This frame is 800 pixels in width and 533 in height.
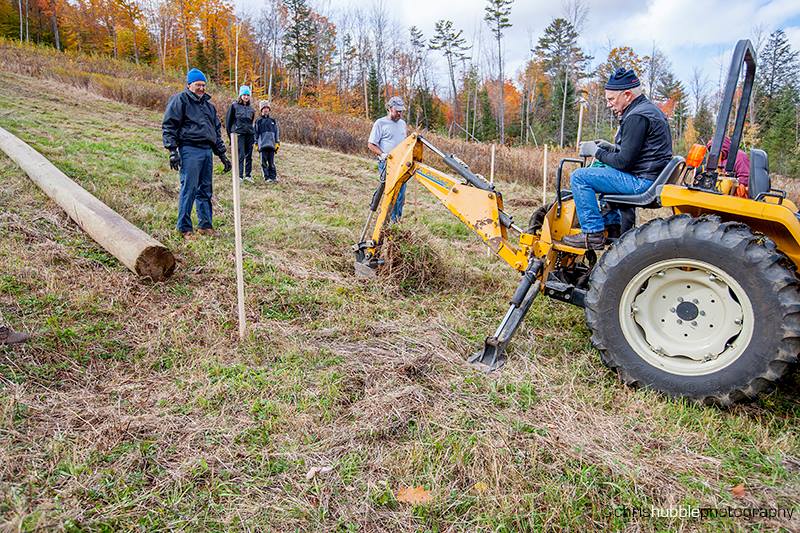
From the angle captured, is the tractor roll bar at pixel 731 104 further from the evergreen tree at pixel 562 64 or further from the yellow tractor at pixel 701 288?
the evergreen tree at pixel 562 64

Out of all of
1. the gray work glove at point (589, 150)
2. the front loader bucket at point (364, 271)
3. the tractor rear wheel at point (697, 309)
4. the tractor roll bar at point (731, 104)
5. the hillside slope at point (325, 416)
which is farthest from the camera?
the front loader bucket at point (364, 271)

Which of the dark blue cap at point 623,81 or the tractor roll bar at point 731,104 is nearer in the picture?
the tractor roll bar at point 731,104

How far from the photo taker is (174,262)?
4.97 meters

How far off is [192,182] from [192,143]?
1.60 ft

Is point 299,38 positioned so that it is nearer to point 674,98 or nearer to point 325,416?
point 674,98

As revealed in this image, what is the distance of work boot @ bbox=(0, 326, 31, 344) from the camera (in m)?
3.39

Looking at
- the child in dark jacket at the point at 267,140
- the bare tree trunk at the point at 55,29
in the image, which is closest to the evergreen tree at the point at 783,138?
the child in dark jacket at the point at 267,140

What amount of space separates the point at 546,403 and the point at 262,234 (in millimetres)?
4644

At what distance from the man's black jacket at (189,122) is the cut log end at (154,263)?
1726 millimetres

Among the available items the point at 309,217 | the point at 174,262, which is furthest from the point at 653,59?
the point at 174,262

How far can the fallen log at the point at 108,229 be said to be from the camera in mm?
4785

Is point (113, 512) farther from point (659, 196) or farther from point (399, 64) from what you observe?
point (399, 64)

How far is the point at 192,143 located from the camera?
6.22m

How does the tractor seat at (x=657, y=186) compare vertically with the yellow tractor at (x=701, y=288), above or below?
above
